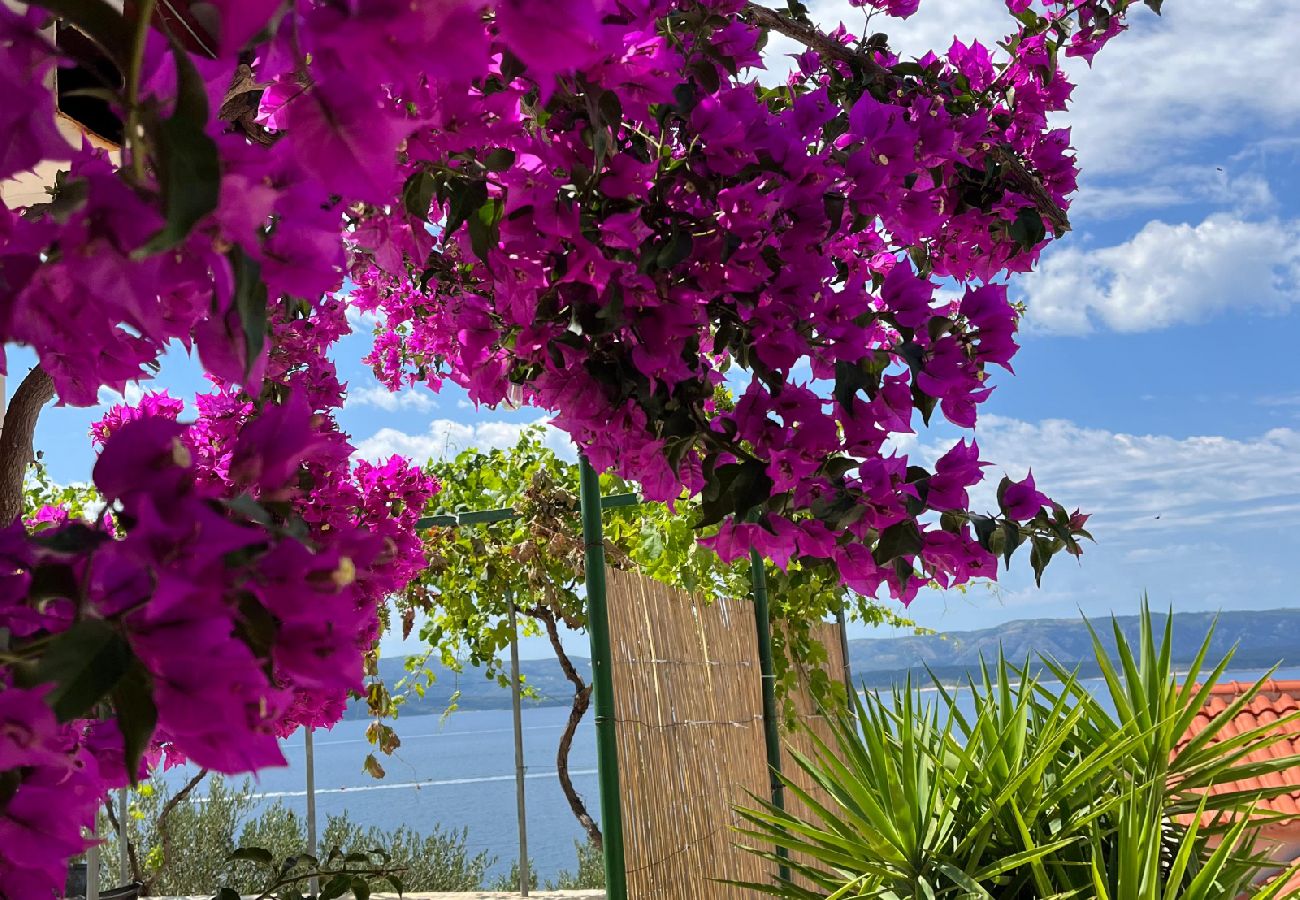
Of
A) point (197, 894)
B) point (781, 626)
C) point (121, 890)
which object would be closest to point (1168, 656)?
point (781, 626)

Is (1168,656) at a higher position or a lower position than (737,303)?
lower

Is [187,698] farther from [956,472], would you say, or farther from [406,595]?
Result: [406,595]

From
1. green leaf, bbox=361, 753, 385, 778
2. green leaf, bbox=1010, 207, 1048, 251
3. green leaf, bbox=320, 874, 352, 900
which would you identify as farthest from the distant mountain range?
green leaf, bbox=320, 874, 352, 900

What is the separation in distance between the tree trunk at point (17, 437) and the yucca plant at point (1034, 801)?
1.55 metres

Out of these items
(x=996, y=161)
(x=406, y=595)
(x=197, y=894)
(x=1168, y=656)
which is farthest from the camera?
(x=197, y=894)

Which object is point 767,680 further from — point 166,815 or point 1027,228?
point 166,815

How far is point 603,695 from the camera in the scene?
83.4 inches

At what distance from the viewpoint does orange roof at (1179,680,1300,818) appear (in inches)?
151

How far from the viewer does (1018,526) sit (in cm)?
119

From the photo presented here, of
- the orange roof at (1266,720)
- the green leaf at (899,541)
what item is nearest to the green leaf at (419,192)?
the green leaf at (899,541)

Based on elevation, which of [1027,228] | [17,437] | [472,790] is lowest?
[472,790]

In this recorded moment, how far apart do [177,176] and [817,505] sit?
848 mm

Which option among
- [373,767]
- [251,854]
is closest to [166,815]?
[373,767]

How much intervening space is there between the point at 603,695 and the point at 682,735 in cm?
53
